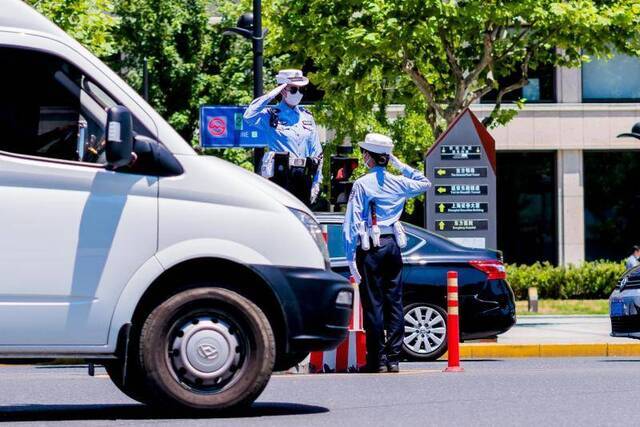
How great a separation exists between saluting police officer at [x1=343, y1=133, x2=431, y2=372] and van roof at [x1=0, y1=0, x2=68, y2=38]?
416 cm

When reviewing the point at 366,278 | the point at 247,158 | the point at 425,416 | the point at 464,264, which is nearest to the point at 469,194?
the point at 464,264

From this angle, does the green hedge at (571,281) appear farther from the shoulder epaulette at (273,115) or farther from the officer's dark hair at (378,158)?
the officer's dark hair at (378,158)

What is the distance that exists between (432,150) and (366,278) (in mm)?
8980

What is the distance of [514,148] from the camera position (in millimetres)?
41562

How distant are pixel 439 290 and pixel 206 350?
6.62 meters

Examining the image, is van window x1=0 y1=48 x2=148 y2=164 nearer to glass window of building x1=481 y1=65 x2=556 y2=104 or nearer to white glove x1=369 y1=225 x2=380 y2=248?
white glove x1=369 y1=225 x2=380 y2=248

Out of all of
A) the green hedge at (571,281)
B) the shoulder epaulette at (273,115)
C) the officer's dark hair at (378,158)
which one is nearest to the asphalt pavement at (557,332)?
the shoulder epaulette at (273,115)

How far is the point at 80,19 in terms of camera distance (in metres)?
29.9

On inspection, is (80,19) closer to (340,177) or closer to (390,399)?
(340,177)

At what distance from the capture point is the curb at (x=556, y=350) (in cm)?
1639

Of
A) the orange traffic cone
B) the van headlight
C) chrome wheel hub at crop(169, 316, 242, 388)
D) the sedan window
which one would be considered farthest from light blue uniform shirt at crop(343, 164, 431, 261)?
chrome wheel hub at crop(169, 316, 242, 388)

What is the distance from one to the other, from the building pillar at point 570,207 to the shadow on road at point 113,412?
31982 mm

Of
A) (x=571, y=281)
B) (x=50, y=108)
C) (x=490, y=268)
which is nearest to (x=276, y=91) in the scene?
(x=490, y=268)

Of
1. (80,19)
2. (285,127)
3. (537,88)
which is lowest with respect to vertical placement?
(285,127)
